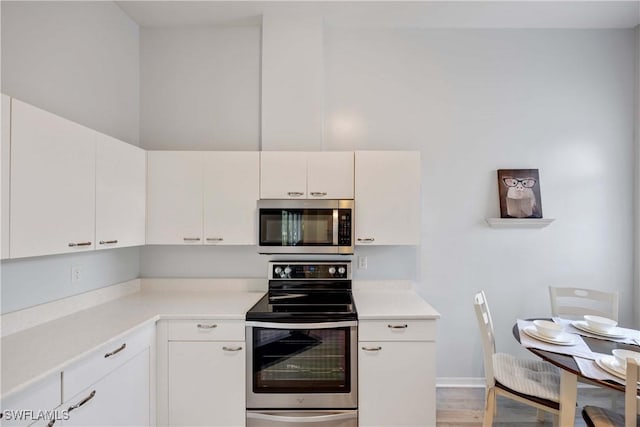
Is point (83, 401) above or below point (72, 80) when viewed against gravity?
below

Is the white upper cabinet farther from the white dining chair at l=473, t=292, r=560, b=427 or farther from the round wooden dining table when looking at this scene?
the round wooden dining table

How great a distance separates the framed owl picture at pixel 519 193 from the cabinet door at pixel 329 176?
1405mm

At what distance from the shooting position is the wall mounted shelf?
2.68m

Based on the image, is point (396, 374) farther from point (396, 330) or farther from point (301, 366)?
point (301, 366)

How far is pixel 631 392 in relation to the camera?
1.37 m

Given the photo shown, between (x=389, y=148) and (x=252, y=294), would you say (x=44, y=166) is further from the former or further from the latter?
(x=389, y=148)

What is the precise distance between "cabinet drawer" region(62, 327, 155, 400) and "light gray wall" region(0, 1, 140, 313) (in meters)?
0.59

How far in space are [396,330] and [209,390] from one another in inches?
50.7

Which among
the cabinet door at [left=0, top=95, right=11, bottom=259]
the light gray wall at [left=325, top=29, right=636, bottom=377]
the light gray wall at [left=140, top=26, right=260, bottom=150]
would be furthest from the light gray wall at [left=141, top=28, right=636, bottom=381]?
the cabinet door at [left=0, top=95, right=11, bottom=259]

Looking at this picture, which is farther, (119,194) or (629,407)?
(119,194)

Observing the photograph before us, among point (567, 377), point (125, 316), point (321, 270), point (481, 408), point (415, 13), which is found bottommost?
point (481, 408)

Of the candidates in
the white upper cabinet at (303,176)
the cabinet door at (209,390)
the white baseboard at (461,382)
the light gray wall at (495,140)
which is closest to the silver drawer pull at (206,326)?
the cabinet door at (209,390)

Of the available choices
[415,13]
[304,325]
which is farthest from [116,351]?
[415,13]

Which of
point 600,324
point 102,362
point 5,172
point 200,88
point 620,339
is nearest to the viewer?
point 5,172
